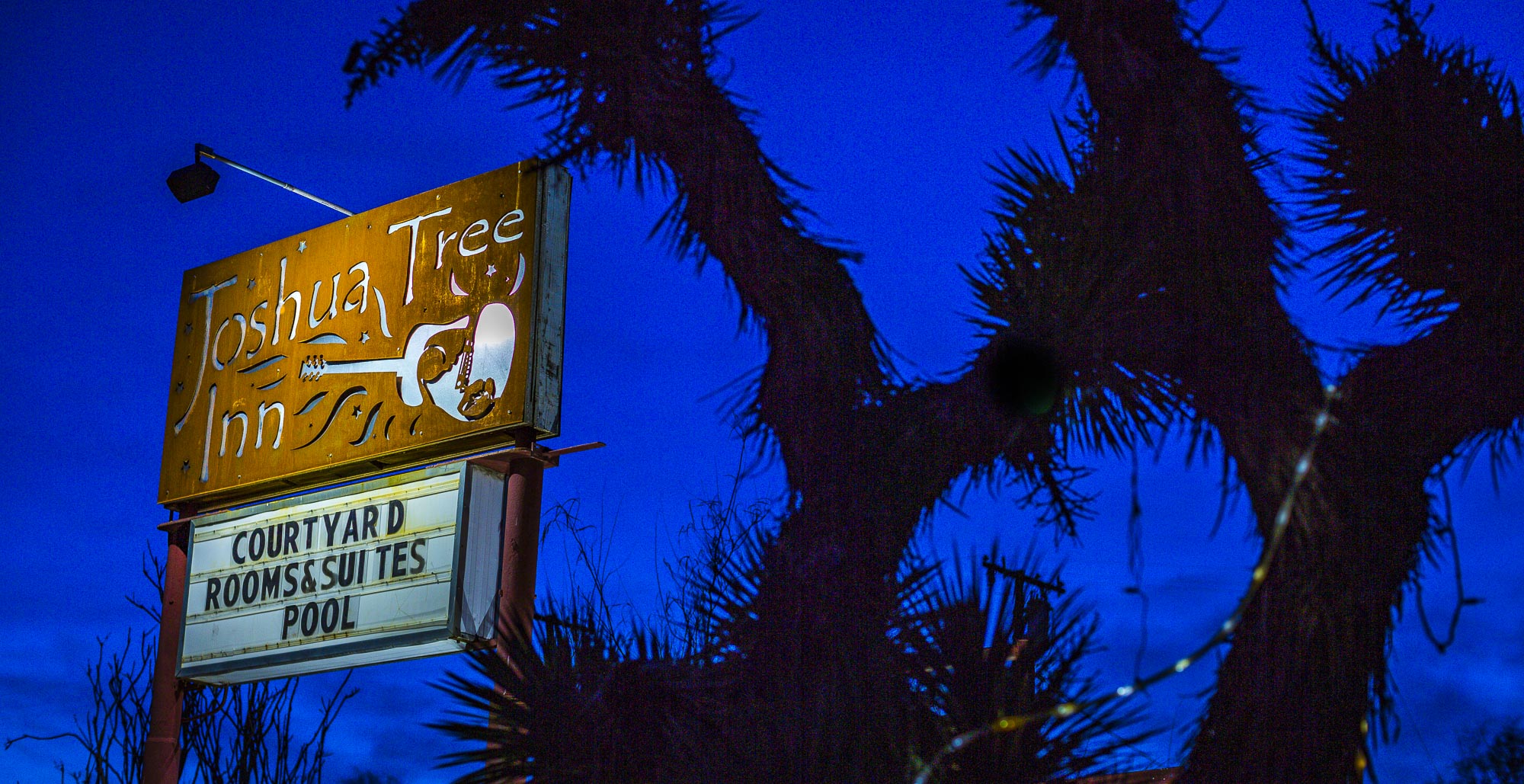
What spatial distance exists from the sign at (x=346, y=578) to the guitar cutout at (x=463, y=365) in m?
0.36

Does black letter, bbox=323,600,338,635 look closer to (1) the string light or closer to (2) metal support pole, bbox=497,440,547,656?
(2) metal support pole, bbox=497,440,547,656

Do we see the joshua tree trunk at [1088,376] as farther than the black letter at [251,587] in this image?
No

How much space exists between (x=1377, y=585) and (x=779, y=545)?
4.36 feet

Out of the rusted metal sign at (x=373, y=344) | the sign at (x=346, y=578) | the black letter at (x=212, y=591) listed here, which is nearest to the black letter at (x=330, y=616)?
the sign at (x=346, y=578)

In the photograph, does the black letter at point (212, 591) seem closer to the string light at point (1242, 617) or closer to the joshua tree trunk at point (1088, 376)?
the joshua tree trunk at point (1088, 376)

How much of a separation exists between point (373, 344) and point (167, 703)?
239 centimetres

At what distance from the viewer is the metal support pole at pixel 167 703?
732cm

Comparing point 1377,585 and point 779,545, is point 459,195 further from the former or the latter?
point 1377,585

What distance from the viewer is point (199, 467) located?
307 inches

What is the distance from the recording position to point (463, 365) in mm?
Answer: 6637

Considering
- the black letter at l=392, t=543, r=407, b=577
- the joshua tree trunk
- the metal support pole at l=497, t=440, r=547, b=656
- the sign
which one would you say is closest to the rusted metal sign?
the metal support pole at l=497, t=440, r=547, b=656

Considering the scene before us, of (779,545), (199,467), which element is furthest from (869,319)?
(199,467)

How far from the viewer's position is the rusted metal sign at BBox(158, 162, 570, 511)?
6535 millimetres

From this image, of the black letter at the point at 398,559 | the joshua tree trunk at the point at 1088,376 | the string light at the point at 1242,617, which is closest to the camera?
the string light at the point at 1242,617
